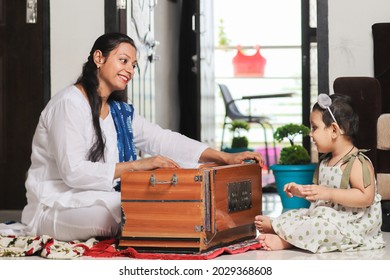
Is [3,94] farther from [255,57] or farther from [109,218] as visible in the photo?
[255,57]

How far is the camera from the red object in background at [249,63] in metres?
9.62

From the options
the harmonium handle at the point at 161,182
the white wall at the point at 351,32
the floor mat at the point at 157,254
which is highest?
the white wall at the point at 351,32

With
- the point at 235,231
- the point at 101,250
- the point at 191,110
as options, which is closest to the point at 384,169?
the point at 235,231

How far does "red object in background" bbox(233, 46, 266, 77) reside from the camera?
9625 mm

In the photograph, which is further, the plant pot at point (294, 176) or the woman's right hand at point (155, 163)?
the plant pot at point (294, 176)

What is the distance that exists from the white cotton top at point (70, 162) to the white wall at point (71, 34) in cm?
103

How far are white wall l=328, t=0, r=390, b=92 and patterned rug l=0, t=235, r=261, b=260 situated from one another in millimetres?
1297

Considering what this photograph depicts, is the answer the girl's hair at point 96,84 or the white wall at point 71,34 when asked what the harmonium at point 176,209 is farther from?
the white wall at point 71,34

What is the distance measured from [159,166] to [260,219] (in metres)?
0.47

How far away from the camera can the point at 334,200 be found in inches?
120

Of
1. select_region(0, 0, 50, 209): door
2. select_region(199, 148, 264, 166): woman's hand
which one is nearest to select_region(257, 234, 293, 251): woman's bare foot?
select_region(199, 148, 264, 166): woman's hand

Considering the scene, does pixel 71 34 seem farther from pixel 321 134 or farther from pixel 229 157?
pixel 321 134

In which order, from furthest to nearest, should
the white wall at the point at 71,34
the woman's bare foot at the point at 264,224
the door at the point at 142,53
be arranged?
the door at the point at 142,53 < the white wall at the point at 71,34 < the woman's bare foot at the point at 264,224

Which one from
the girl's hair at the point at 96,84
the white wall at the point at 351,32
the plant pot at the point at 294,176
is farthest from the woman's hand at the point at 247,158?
the plant pot at the point at 294,176
